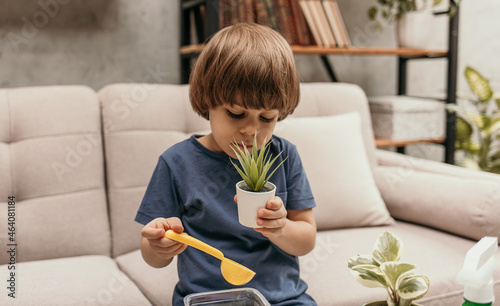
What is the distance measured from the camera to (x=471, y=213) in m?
1.56

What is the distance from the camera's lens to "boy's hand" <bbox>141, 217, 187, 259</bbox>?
0.89 metres

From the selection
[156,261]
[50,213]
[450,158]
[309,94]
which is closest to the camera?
[156,261]

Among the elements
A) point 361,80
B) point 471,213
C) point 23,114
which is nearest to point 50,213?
point 23,114

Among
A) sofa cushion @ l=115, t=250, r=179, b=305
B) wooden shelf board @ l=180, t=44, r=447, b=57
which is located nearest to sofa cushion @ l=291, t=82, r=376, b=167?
wooden shelf board @ l=180, t=44, r=447, b=57

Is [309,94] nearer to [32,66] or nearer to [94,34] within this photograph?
[94,34]

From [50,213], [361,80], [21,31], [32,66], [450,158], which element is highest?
[21,31]

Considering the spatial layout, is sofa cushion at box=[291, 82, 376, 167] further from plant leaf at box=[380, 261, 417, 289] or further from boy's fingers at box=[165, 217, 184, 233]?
plant leaf at box=[380, 261, 417, 289]

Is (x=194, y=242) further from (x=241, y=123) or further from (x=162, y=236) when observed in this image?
(x=241, y=123)

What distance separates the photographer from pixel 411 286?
0.68 metres

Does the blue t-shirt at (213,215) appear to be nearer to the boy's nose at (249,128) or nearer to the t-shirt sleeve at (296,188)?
the t-shirt sleeve at (296,188)

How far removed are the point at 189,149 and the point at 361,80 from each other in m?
1.94

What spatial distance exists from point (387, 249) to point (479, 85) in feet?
7.86

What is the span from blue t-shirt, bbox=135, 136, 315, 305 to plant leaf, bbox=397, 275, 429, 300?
0.44 metres

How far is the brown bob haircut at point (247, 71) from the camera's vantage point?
101cm
